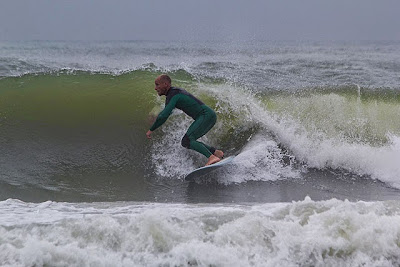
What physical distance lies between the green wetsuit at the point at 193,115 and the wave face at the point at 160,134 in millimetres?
541

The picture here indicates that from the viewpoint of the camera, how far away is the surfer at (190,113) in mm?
6625

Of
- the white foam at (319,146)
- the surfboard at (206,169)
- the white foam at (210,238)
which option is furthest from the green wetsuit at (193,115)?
the white foam at (210,238)

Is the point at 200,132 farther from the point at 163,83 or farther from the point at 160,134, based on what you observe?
the point at 160,134

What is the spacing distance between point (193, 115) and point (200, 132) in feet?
0.91

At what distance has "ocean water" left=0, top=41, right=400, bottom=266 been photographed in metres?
4.11

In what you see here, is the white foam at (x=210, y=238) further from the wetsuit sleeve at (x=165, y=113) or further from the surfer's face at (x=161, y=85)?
the surfer's face at (x=161, y=85)

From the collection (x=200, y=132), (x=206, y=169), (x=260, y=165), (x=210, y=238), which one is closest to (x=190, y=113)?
(x=200, y=132)

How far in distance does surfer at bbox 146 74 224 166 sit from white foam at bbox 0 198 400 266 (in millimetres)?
2024

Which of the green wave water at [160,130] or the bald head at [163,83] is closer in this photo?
the bald head at [163,83]

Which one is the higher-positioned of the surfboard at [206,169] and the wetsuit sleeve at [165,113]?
the wetsuit sleeve at [165,113]

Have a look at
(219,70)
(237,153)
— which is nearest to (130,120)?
(237,153)

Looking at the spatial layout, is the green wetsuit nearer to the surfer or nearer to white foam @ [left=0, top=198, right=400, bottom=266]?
the surfer

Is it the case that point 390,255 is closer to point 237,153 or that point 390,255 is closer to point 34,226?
point 34,226

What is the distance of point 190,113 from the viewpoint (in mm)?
6910
